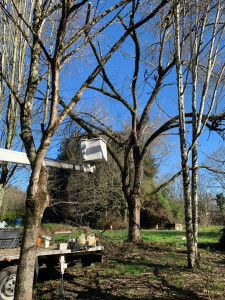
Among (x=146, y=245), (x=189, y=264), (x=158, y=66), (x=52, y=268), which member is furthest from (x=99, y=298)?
(x=158, y=66)

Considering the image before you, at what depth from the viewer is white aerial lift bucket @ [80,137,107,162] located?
5.98m

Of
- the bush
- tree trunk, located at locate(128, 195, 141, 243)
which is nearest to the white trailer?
tree trunk, located at locate(128, 195, 141, 243)

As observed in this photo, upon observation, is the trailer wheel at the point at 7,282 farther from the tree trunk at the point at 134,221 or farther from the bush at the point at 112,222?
A: the bush at the point at 112,222

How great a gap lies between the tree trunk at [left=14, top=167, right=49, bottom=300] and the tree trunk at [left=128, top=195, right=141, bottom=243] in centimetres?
660

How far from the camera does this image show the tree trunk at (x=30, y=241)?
3.43 m

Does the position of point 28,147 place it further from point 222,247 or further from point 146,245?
point 222,247

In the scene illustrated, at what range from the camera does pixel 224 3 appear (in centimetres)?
695

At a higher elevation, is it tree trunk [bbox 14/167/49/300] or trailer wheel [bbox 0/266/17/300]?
tree trunk [bbox 14/167/49/300]

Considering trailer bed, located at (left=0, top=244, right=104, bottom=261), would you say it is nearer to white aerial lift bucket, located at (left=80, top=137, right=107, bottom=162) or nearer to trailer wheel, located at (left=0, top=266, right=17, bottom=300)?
trailer wheel, located at (left=0, top=266, right=17, bottom=300)

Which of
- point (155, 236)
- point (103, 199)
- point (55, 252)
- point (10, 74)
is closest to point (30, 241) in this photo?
point (55, 252)

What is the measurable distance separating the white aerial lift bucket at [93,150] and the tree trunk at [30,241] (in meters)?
2.28

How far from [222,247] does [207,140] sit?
15.3 ft

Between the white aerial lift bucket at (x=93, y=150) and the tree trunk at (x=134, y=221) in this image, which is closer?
the white aerial lift bucket at (x=93, y=150)

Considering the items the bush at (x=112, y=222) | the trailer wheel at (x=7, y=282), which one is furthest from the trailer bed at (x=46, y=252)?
the bush at (x=112, y=222)
